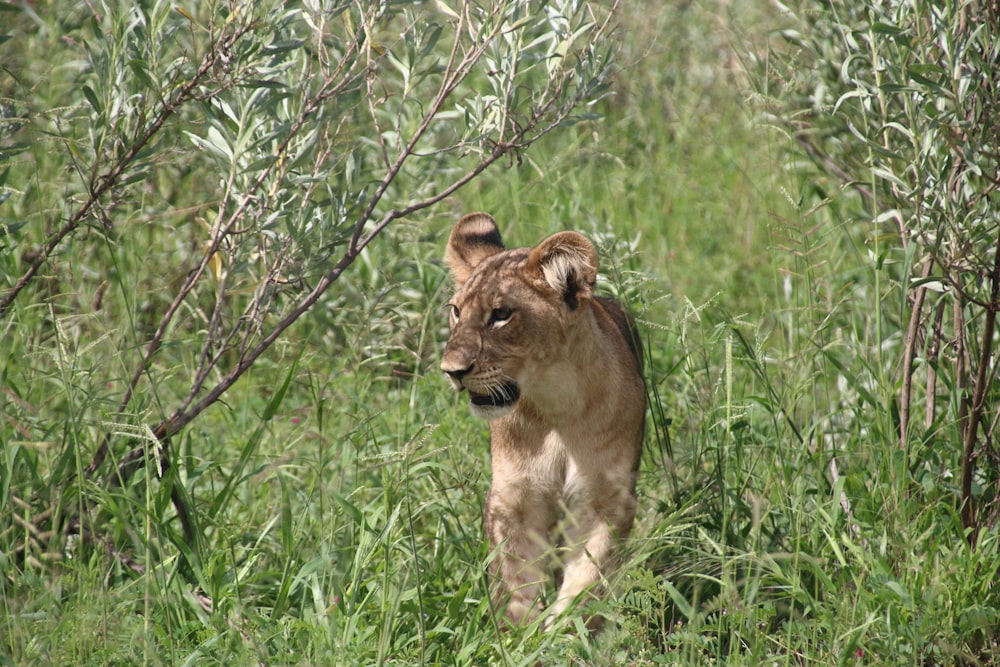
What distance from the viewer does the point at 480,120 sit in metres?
3.97

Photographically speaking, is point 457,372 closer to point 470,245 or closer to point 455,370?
point 455,370

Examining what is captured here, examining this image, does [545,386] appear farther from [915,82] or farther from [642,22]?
[642,22]

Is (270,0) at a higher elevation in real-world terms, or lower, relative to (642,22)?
higher

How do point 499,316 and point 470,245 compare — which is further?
point 470,245

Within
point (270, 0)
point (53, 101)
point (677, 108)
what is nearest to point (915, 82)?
point (270, 0)

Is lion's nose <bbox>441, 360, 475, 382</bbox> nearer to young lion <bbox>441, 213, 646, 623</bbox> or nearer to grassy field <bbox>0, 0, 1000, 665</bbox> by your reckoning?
young lion <bbox>441, 213, 646, 623</bbox>

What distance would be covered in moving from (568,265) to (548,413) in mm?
534

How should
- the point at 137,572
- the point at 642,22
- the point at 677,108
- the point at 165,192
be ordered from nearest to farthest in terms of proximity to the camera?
the point at 137,572 < the point at 165,192 < the point at 677,108 < the point at 642,22

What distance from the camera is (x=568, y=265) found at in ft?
12.7

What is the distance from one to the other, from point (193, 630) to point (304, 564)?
1.28ft

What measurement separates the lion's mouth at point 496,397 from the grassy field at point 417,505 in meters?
0.39

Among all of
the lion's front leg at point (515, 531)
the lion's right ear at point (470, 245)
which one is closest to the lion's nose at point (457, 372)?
the lion's front leg at point (515, 531)

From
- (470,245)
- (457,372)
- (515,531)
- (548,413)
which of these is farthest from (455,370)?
(470,245)

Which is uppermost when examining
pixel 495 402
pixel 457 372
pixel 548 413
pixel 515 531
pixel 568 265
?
pixel 568 265
